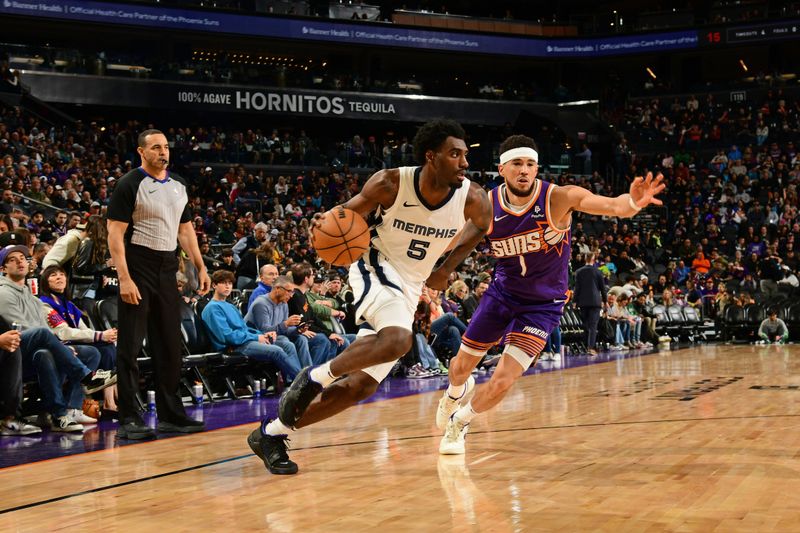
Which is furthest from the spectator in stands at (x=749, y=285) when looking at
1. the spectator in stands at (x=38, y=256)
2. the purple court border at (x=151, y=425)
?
the spectator in stands at (x=38, y=256)

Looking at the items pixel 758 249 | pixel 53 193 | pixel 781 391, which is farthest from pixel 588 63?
pixel 781 391

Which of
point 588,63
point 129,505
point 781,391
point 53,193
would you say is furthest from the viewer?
point 588,63

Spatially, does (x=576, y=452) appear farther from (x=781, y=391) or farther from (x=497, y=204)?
(x=781, y=391)

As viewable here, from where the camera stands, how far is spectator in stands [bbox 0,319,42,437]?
644 centimetres

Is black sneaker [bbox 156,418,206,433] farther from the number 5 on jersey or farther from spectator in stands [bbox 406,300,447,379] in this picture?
spectator in stands [bbox 406,300,447,379]

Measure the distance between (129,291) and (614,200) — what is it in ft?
11.0

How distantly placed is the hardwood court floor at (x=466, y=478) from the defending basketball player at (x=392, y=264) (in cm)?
37

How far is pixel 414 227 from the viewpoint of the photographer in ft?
17.1


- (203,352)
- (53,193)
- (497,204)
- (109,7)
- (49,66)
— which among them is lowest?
(203,352)

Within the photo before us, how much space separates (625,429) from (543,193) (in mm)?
1891

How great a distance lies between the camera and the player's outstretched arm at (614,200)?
206 inches

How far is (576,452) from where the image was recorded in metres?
5.72

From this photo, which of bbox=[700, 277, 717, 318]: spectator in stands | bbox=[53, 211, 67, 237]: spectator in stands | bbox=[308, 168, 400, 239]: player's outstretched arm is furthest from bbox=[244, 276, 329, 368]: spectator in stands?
bbox=[700, 277, 717, 318]: spectator in stands

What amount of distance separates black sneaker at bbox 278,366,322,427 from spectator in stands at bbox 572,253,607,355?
11690mm
